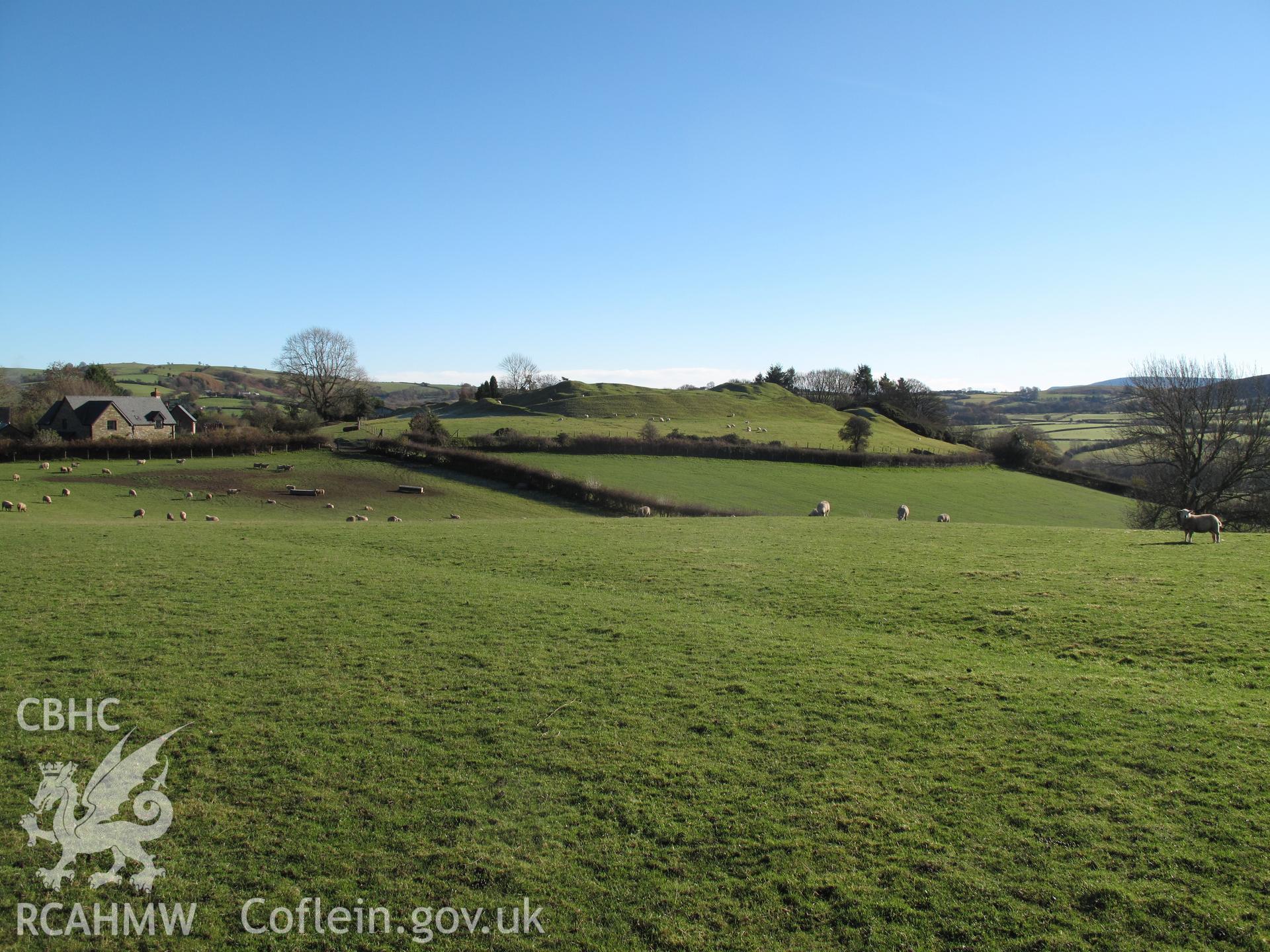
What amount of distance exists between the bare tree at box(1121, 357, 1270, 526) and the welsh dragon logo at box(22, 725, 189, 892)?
5287cm

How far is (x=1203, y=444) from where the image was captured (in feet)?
147

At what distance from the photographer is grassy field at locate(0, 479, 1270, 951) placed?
6762mm

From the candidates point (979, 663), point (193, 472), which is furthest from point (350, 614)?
point (193, 472)

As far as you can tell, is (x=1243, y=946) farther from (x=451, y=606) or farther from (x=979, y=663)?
(x=451, y=606)

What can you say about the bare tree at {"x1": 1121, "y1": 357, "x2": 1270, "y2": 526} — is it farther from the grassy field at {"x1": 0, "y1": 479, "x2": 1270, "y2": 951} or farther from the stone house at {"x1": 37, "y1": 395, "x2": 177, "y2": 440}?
the stone house at {"x1": 37, "y1": 395, "x2": 177, "y2": 440}

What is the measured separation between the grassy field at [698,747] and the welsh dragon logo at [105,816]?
18 centimetres

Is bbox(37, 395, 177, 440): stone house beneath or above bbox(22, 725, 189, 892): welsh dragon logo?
above

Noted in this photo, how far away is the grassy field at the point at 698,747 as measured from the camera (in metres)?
6.76

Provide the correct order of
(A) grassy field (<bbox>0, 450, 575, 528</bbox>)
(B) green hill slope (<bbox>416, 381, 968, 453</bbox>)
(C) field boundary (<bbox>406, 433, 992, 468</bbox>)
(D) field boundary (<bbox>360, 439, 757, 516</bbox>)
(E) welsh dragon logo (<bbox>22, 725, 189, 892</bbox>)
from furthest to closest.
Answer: (B) green hill slope (<bbox>416, 381, 968, 453</bbox>), (C) field boundary (<bbox>406, 433, 992, 468</bbox>), (D) field boundary (<bbox>360, 439, 757, 516</bbox>), (A) grassy field (<bbox>0, 450, 575, 528</bbox>), (E) welsh dragon logo (<bbox>22, 725, 189, 892</bbox>)

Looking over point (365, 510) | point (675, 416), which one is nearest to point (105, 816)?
point (365, 510)

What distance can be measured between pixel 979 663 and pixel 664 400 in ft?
366

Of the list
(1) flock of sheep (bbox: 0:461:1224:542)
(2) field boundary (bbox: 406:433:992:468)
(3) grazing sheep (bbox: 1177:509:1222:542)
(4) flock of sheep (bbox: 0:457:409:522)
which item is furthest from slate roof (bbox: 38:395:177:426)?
(3) grazing sheep (bbox: 1177:509:1222:542)

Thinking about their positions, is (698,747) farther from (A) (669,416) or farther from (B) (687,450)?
(A) (669,416)

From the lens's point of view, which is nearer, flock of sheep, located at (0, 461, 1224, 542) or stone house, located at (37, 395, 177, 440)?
flock of sheep, located at (0, 461, 1224, 542)
